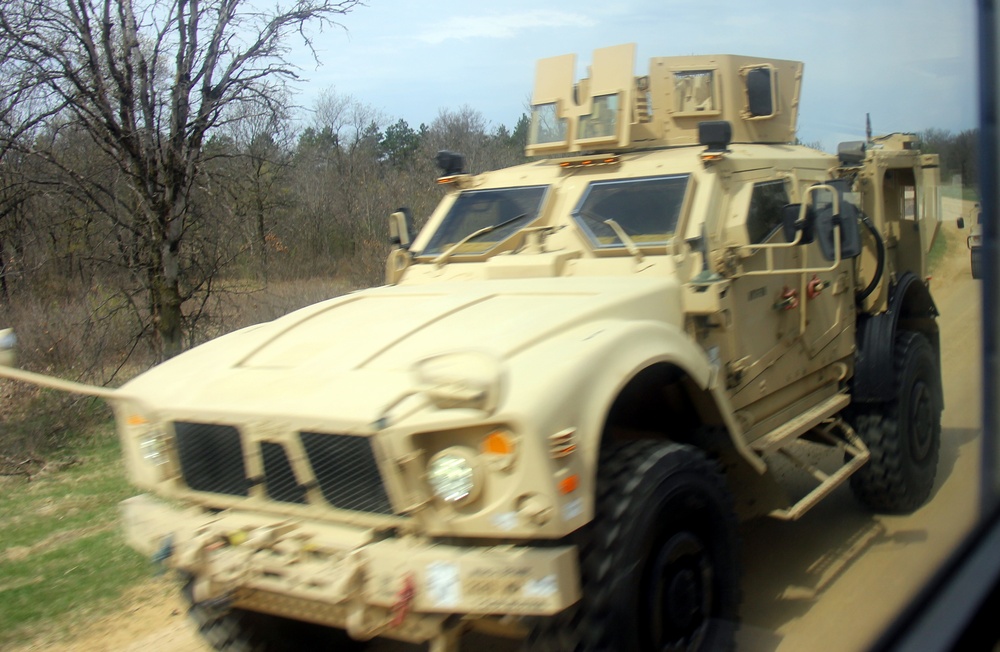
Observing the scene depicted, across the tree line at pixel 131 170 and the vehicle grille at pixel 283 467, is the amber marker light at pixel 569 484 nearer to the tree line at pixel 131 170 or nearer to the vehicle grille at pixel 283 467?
the vehicle grille at pixel 283 467

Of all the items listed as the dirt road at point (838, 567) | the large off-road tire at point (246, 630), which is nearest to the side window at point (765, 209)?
the dirt road at point (838, 567)

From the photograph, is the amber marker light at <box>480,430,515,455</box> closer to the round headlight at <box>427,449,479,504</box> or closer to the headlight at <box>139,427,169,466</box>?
the round headlight at <box>427,449,479,504</box>

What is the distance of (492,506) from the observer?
9.41ft

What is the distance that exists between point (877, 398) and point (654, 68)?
2286mm

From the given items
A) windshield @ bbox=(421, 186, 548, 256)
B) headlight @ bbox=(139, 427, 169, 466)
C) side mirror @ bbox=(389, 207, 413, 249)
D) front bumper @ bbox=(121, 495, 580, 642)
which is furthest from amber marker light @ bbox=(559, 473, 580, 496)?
side mirror @ bbox=(389, 207, 413, 249)

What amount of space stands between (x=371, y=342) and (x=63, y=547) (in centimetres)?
333

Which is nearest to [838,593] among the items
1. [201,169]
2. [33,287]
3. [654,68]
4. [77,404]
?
[654,68]

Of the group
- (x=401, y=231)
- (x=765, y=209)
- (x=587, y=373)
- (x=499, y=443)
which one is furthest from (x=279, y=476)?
(x=765, y=209)

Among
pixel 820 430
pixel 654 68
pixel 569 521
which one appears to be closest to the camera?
pixel 569 521

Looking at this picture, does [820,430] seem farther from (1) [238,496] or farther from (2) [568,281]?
(1) [238,496]

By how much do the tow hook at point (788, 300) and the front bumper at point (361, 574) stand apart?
2.43 meters

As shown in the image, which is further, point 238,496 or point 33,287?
point 33,287

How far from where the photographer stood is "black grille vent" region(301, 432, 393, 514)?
3.04m

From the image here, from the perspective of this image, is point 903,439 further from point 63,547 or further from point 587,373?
point 63,547
